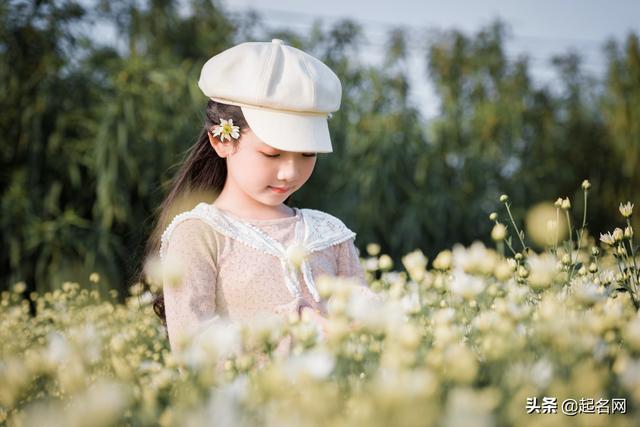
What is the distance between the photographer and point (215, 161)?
201 cm

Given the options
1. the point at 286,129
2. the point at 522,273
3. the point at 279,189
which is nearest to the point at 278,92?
the point at 286,129

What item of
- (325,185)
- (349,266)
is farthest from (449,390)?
(325,185)

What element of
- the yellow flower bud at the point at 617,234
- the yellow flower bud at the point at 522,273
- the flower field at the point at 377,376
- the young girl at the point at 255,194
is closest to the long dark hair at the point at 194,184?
the young girl at the point at 255,194

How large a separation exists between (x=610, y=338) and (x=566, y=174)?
473 cm

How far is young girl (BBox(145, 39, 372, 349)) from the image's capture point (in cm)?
168

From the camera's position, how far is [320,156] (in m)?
4.14

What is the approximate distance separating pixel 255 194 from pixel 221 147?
0.17m

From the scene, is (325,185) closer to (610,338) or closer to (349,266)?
(349,266)

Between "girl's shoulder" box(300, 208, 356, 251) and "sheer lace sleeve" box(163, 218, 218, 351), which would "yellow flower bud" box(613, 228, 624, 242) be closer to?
"girl's shoulder" box(300, 208, 356, 251)

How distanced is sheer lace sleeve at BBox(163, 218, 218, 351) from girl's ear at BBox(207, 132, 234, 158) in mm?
197

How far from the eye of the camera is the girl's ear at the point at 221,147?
5.97 ft

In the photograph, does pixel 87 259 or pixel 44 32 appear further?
pixel 44 32

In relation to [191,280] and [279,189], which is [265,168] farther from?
[191,280]

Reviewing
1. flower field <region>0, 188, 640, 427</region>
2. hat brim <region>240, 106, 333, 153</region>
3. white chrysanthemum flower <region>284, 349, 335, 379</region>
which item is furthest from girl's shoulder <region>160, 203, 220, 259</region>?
white chrysanthemum flower <region>284, 349, 335, 379</region>
